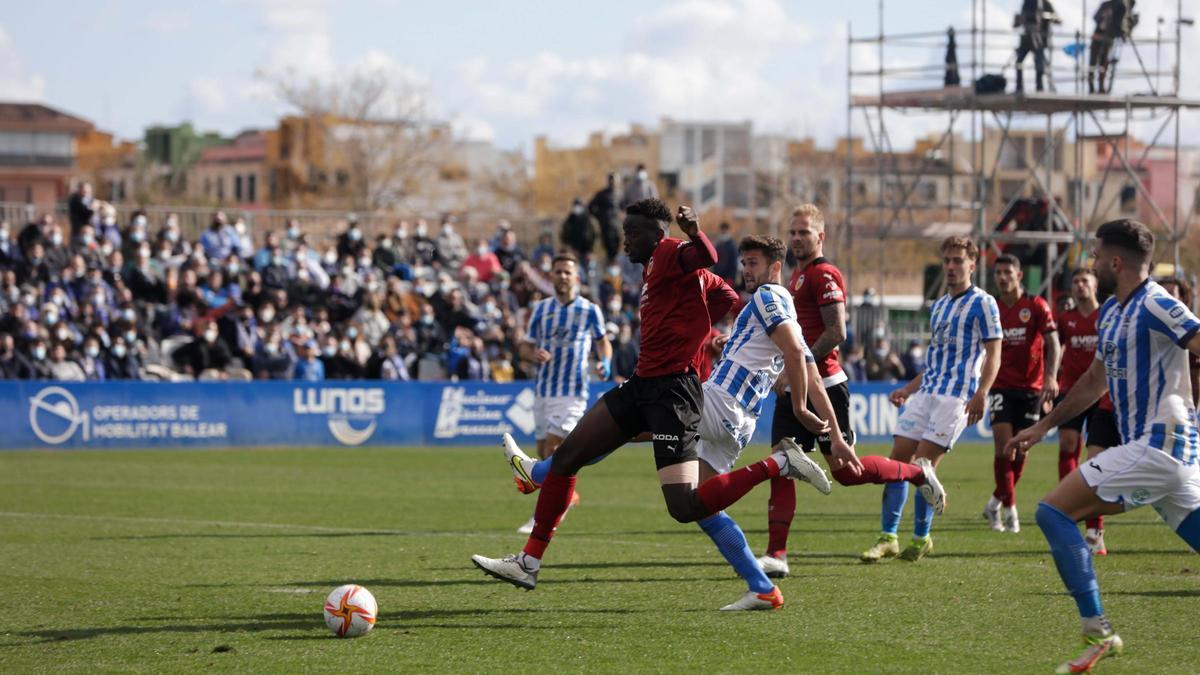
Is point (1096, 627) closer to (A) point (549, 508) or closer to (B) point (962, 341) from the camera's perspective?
(A) point (549, 508)

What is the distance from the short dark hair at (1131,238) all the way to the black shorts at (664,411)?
2.51m

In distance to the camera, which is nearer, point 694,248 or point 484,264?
point 694,248

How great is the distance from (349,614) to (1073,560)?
3647mm

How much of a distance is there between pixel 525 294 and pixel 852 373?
6.58 metres

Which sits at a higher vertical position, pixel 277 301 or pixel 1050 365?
pixel 277 301

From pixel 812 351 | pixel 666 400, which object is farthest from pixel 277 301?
pixel 666 400

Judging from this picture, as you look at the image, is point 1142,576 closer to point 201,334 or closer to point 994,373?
point 994,373

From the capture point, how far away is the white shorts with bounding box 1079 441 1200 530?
686 centimetres

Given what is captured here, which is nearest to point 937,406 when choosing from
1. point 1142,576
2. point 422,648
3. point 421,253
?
point 1142,576

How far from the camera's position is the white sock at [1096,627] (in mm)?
6836

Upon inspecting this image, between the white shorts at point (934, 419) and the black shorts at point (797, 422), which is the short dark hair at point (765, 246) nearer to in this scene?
the black shorts at point (797, 422)

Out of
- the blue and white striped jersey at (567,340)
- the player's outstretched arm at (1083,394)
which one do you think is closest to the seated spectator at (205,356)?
the blue and white striped jersey at (567,340)

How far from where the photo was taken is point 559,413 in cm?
1438

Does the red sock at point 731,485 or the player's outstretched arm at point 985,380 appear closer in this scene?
the red sock at point 731,485
